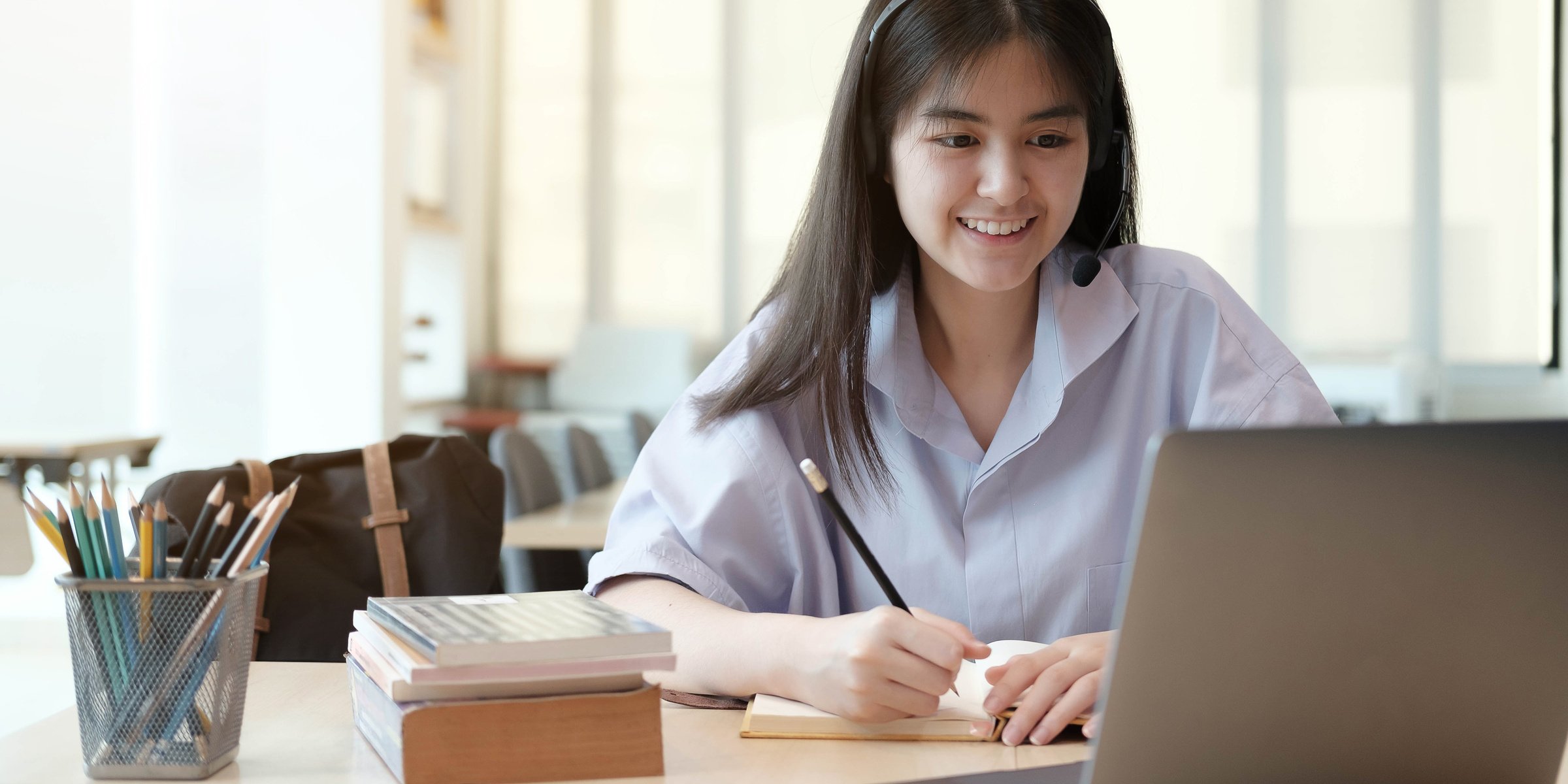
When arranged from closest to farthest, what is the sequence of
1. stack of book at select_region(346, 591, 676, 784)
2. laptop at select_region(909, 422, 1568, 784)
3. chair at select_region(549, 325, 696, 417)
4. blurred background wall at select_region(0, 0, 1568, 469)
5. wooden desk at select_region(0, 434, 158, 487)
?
laptop at select_region(909, 422, 1568, 784), stack of book at select_region(346, 591, 676, 784), wooden desk at select_region(0, 434, 158, 487), blurred background wall at select_region(0, 0, 1568, 469), chair at select_region(549, 325, 696, 417)

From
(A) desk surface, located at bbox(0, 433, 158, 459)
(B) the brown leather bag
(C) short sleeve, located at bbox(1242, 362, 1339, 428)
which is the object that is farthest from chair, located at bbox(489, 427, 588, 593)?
(C) short sleeve, located at bbox(1242, 362, 1339, 428)

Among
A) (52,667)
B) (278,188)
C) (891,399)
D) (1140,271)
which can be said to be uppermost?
(278,188)

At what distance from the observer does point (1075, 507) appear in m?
1.18

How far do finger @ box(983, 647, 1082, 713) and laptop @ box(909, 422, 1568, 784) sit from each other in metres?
0.23

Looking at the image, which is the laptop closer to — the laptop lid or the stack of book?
the laptop lid

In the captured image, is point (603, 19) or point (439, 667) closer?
point (439, 667)

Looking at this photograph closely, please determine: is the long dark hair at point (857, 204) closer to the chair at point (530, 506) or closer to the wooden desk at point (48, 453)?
the chair at point (530, 506)

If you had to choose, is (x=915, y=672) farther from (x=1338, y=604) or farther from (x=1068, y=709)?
(x=1338, y=604)

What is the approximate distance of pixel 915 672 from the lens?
83 cm

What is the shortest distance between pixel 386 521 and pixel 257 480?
0.48 feet

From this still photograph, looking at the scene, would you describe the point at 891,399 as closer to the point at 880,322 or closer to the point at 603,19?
the point at 880,322

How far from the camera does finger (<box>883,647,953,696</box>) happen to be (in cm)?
83

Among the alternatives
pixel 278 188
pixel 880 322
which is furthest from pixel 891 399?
pixel 278 188

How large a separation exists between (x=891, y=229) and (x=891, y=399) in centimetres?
20
